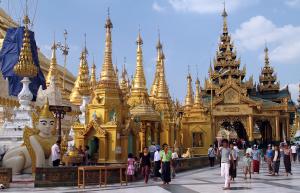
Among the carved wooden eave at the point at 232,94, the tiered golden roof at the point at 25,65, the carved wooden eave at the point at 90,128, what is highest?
the carved wooden eave at the point at 232,94

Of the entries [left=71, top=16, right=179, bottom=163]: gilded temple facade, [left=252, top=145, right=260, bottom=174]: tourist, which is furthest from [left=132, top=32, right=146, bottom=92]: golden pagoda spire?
[left=252, top=145, right=260, bottom=174]: tourist

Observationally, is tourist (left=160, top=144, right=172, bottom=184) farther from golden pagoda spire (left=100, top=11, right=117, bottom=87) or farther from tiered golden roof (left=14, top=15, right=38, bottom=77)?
tiered golden roof (left=14, top=15, right=38, bottom=77)

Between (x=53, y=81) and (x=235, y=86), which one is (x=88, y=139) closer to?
(x=53, y=81)

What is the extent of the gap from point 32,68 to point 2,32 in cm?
2050

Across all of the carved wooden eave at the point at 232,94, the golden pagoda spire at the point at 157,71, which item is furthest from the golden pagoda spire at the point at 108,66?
the carved wooden eave at the point at 232,94

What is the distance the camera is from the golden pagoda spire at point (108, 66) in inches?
811

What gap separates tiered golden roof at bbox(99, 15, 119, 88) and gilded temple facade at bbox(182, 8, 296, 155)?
13.1 meters

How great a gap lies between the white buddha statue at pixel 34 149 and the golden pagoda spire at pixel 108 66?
17.6ft

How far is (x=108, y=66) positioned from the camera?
69.5ft

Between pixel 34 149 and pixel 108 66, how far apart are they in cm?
768

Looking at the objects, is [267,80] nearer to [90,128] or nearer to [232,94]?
[232,94]

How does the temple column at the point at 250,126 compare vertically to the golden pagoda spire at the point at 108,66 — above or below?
below

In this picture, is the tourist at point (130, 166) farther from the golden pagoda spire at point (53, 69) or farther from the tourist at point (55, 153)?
the golden pagoda spire at point (53, 69)

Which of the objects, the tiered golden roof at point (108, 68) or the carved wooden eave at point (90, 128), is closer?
the carved wooden eave at point (90, 128)
